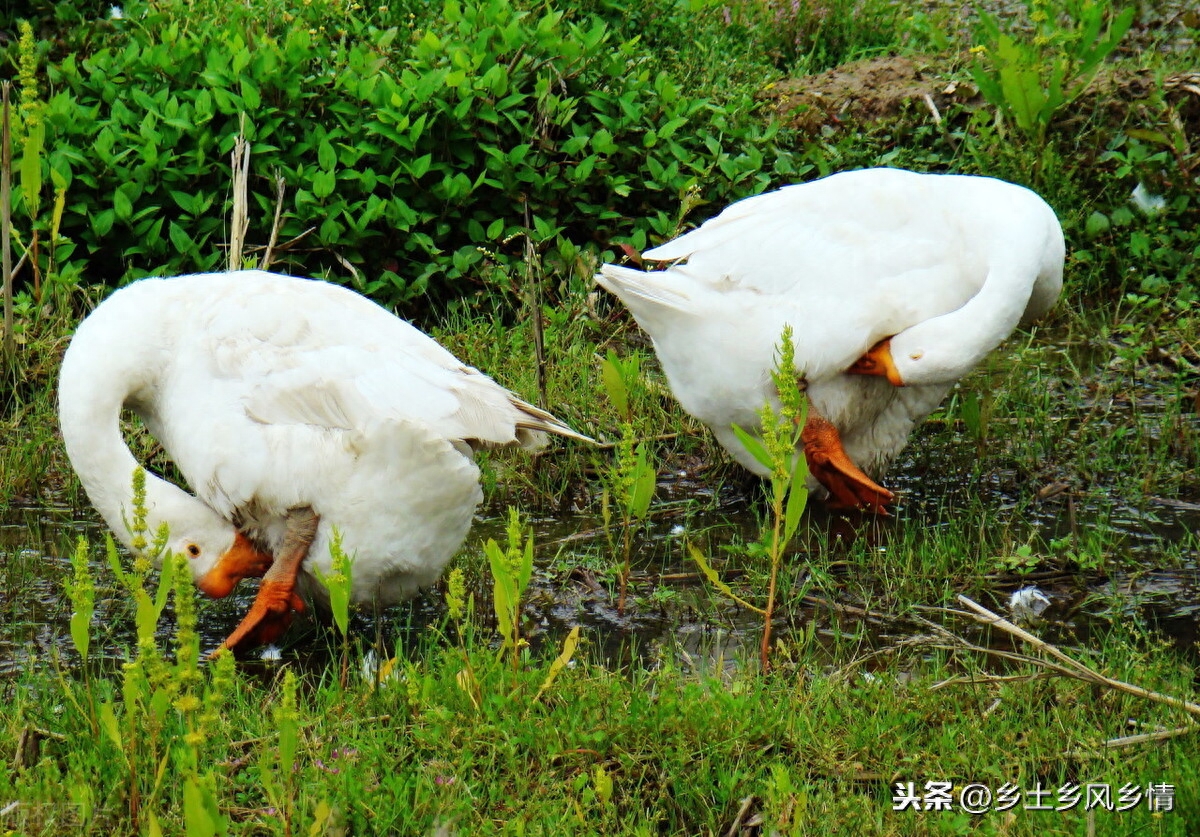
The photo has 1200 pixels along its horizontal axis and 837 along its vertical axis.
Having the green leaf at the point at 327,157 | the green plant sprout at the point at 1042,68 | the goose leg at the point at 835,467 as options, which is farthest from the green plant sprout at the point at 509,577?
the green plant sprout at the point at 1042,68

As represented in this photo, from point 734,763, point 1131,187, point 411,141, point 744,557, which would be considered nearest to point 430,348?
point 744,557

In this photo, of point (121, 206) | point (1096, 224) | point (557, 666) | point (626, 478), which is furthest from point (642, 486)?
point (1096, 224)

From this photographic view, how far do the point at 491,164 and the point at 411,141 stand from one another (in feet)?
1.20

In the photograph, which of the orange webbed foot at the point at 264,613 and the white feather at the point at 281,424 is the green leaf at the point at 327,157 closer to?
the white feather at the point at 281,424

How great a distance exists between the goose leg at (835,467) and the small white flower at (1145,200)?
2506 mm

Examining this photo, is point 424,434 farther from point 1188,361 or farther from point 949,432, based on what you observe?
point 1188,361


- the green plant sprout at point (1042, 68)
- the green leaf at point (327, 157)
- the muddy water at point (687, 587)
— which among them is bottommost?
the muddy water at point (687, 587)

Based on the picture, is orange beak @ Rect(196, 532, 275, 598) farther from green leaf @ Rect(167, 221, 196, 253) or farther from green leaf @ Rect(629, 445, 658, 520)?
green leaf @ Rect(167, 221, 196, 253)

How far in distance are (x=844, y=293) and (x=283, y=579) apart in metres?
1.96

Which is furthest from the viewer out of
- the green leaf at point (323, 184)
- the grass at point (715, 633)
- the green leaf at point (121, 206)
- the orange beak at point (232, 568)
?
the green leaf at point (323, 184)

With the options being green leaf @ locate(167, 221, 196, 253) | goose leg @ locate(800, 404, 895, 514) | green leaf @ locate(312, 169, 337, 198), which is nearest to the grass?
goose leg @ locate(800, 404, 895, 514)

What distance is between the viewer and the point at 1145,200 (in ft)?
21.8

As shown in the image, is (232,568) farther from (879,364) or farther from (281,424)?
(879,364)

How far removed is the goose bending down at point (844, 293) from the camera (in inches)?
185
